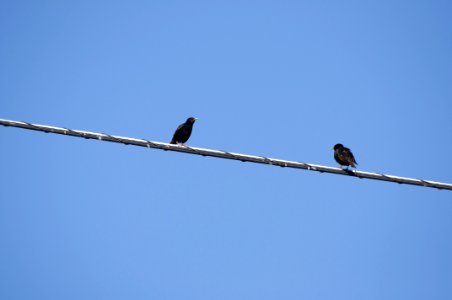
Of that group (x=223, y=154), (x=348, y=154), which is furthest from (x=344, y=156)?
(x=223, y=154)

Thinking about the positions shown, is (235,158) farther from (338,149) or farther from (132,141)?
(338,149)

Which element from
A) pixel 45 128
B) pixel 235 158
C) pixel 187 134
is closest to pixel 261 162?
pixel 235 158

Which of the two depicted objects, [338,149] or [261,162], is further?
[338,149]

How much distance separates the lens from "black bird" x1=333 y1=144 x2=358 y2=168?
14859mm

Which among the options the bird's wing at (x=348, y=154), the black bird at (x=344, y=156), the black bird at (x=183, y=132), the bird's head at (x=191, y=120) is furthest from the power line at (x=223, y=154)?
the bird's head at (x=191, y=120)

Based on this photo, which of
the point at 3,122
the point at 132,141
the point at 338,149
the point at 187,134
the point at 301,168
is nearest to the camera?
the point at 3,122

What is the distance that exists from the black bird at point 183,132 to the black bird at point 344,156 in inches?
142

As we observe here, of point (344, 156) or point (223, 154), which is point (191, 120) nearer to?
point (344, 156)

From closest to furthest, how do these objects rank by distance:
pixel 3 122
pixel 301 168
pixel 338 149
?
pixel 3 122 < pixel 301 168 < pixel 338 149

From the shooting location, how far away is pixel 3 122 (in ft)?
25.1

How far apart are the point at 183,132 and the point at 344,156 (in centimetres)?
403

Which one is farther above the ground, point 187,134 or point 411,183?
point 187,134

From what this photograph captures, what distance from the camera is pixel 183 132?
55.2 ft

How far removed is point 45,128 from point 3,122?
1.51ft
